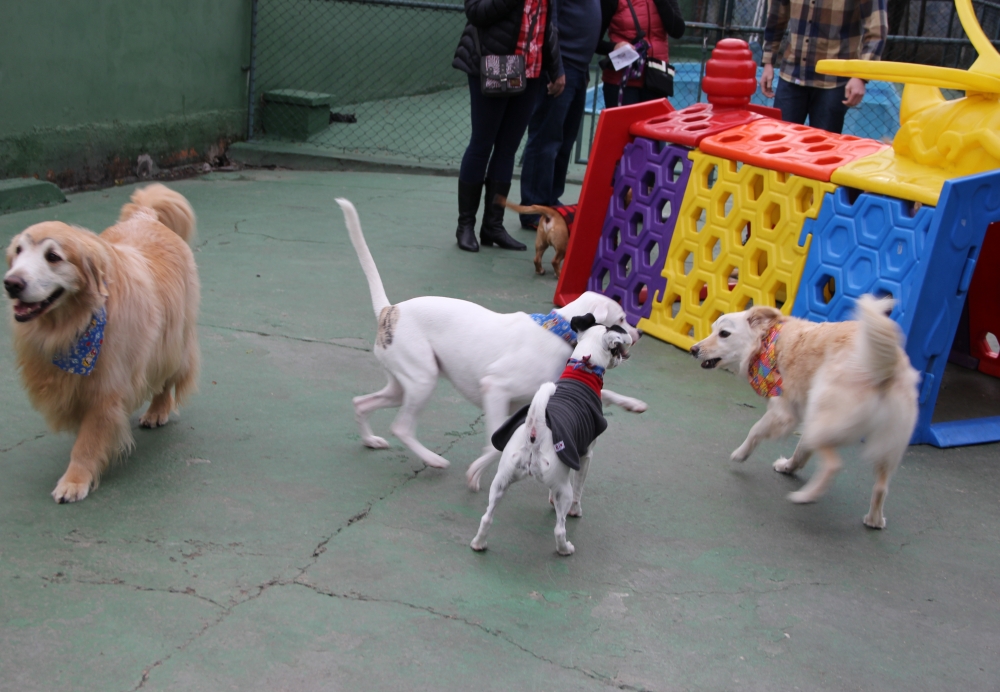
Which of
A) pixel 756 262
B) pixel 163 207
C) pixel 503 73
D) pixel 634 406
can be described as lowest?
pixel 634 406

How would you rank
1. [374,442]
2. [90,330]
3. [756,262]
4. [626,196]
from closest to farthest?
[90,330] → [374,442] → [756,262] → [626,196]

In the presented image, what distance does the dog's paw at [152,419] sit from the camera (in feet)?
12.5

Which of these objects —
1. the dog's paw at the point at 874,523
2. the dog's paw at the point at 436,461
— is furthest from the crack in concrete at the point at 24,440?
the dog's paw at the point at 874,523

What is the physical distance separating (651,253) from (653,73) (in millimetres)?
2006

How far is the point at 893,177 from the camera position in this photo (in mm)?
4352

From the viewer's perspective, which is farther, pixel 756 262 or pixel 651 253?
pixel 651 253

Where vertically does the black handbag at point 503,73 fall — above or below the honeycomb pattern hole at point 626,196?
above

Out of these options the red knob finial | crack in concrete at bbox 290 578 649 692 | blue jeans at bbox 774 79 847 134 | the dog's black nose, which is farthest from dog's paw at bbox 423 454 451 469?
blue jeans at bbox 774 79 847 134

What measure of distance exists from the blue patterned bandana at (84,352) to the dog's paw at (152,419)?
670 millimetres

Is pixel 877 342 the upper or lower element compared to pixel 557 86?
lower

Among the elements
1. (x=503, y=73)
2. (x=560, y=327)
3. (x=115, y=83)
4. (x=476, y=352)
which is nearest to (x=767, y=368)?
(x=560, y=327)

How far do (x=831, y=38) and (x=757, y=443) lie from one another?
349 centimetres

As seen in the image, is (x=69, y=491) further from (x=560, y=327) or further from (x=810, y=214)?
(x=810, y=214)

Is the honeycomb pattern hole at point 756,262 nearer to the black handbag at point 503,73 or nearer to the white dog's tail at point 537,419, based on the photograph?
the black handbag at point 503,73
